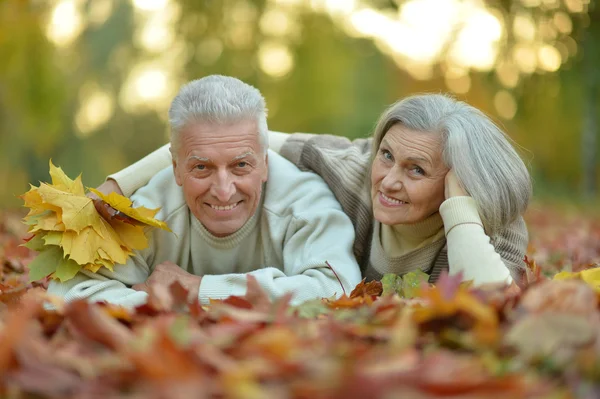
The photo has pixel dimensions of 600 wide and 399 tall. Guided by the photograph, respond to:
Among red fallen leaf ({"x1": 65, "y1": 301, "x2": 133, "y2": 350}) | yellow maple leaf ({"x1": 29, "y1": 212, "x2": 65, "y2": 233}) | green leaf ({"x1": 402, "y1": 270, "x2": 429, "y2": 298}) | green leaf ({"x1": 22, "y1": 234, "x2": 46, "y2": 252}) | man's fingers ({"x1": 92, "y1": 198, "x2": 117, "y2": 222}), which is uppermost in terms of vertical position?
red fallen leaf ({"x1": 65, "y1": 301, "x2": 133, "y2": 350})

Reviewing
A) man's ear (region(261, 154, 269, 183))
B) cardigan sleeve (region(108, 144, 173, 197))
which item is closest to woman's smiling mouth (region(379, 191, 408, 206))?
man's ear (region(261, 154, 269, 183))

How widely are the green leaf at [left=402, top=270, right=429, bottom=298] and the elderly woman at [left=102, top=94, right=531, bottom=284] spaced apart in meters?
0.13

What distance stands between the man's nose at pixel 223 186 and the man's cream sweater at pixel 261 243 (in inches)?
12.8

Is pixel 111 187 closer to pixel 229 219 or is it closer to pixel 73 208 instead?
pixel 73 208

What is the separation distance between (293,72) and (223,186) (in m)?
18.0

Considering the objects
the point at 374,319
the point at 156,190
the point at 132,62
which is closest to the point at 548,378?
the point at 374,319

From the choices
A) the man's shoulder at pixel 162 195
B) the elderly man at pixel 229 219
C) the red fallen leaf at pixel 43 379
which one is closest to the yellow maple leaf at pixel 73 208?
the elderly man at pixel 229 219

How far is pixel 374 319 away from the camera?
7.51ft

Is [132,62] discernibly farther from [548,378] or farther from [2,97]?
[548,378]

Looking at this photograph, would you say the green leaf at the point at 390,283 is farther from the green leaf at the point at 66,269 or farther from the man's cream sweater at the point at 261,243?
the green leaf at the point at 66,269

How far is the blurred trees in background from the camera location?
39.6 ft

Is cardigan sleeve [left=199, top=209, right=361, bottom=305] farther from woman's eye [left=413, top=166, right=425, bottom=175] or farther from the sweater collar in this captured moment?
woman's eye [left=413, top=166, right=425, bottom=175]

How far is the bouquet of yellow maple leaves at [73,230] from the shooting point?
3441 millimetres

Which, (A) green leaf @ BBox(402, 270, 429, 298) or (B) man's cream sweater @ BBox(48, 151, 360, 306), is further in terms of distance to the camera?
(B) man's cream sweater @ BBox(48, 151, 360, 306)
